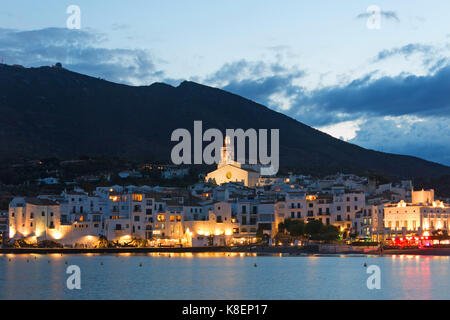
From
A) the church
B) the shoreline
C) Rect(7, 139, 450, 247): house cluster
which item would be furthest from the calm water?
the church

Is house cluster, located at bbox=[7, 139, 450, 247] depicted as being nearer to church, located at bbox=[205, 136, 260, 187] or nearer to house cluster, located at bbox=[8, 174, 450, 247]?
house cluster, located at bbox=[8, 174, 450, 247]

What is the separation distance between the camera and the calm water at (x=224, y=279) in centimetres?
4762

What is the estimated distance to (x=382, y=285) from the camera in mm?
52000

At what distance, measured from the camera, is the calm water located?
4762cm

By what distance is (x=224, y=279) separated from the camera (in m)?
55.7

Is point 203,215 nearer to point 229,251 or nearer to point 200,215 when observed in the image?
point 200,215

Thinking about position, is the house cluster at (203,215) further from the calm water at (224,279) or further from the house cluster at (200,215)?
the calm water at (224,279)

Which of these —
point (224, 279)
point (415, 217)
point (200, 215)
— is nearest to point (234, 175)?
point (200, 215)

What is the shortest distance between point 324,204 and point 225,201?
475 inches

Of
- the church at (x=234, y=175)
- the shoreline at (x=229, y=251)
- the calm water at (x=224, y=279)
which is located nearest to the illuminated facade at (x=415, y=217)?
the shoreline at (x=229, y=251)

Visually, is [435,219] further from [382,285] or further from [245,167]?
[245,167]

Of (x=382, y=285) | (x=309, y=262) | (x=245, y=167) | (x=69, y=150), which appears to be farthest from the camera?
(x=69, y=150)

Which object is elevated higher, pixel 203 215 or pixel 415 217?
pixel 203 215
